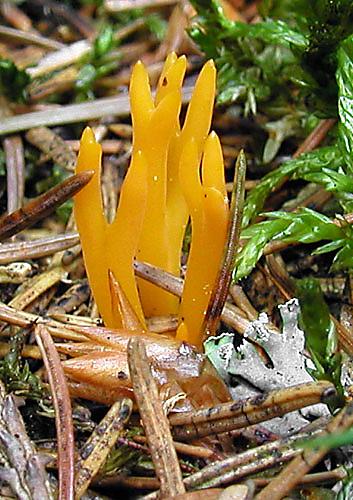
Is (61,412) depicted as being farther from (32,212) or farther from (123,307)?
(32,212)

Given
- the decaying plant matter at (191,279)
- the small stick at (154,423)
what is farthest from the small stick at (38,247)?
the small stick at (154,423)

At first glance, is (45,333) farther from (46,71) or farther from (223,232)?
(46,71)

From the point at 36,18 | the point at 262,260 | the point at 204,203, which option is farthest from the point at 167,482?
the point at 36,18

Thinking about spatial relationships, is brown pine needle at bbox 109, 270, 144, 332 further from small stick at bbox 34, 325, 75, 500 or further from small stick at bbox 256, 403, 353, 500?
small stick at bbox 256, 403, 353, 500

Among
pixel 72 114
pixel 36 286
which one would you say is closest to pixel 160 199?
pixel 36 286

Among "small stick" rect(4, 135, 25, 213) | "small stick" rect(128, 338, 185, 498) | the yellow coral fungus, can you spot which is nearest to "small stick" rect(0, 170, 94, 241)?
the yellow coral fungus

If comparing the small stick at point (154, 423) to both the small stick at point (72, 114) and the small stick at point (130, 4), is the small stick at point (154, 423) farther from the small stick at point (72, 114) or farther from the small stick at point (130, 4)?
the small stick at point (130, 4)
